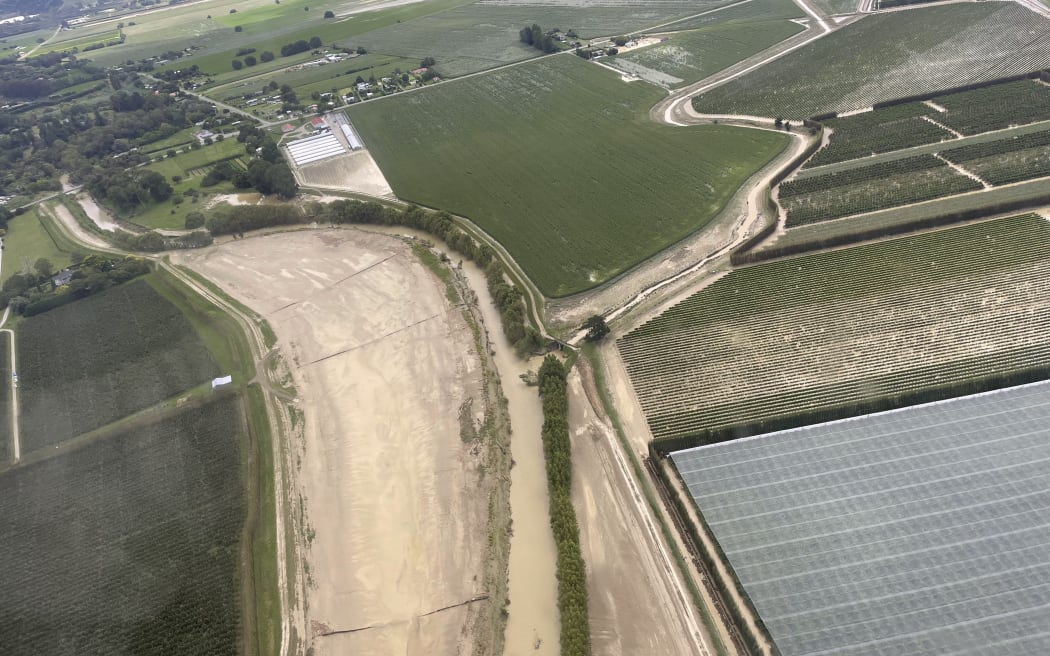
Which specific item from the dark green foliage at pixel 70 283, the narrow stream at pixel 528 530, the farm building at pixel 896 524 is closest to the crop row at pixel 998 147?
the farm building at pixel 896 524

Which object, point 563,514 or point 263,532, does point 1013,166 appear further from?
point 263,532

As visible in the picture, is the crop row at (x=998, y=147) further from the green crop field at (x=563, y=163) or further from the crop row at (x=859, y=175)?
the green crop field at (x=563, y=163)

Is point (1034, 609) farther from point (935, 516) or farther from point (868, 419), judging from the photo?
point (868, 419)

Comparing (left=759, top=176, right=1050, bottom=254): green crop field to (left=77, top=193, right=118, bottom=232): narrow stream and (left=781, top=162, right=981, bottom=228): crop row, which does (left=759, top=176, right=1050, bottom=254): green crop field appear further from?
(left=77, top=193, right=118, bottom=232): narrow stream

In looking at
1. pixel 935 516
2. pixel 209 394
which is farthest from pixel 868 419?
pixel 209 394

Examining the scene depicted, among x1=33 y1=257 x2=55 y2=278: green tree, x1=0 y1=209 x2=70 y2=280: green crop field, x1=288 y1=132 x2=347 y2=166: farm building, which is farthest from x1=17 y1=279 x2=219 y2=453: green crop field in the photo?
x1=288 y1=132 x2=347 y2=166: farm building

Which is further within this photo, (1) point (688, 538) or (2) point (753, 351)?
(2) point (753, 351)
